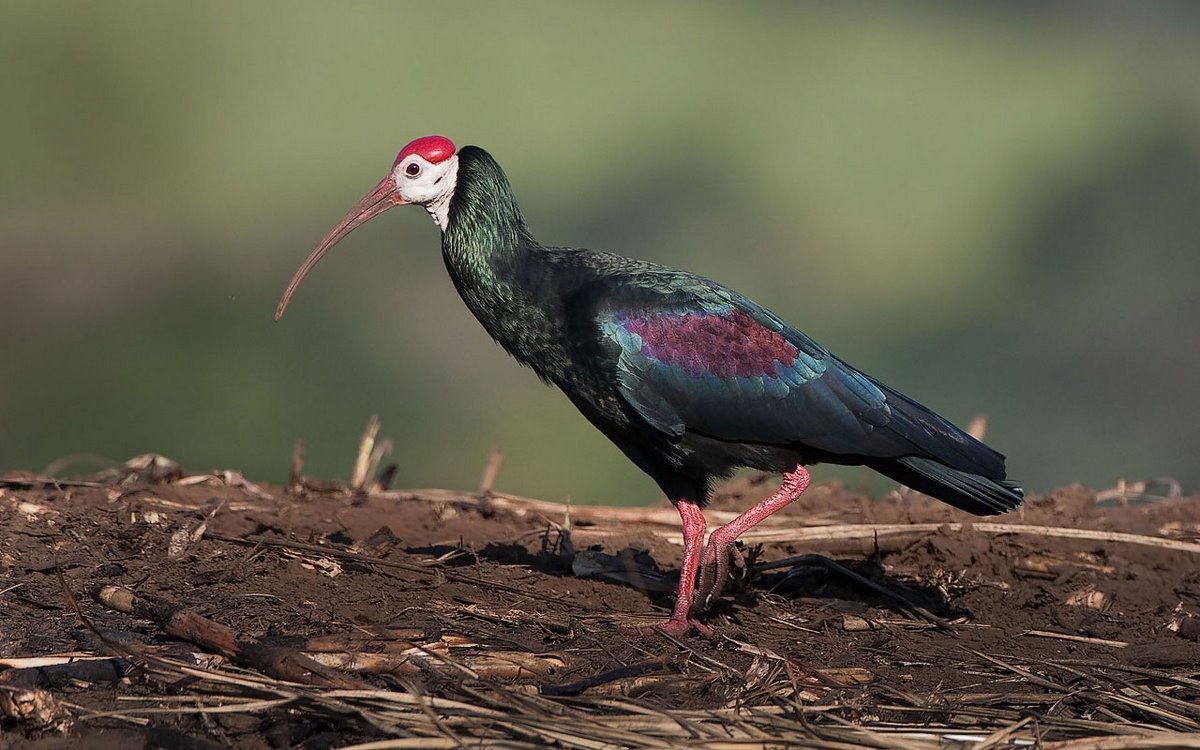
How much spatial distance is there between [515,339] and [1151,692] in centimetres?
274

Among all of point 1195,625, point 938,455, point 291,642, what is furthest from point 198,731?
point 1195,625

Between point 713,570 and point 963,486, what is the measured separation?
1.09 m

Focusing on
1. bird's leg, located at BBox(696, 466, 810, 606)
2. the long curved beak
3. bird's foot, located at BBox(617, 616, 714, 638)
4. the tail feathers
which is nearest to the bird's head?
the long curved beak

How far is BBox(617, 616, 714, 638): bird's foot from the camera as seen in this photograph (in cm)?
487

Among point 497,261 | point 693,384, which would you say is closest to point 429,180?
point 497,261

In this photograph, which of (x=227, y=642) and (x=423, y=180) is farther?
(x=423, y=180)

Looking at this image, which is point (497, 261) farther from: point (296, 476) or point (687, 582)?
point (296, 476)

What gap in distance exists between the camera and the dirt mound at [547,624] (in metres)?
3.69

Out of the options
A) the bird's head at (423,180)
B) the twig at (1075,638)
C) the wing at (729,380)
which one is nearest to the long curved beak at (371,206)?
the bird's head at (423,180)

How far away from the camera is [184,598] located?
15.6ft

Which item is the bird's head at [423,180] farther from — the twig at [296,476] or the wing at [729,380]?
the twig at [296,476]

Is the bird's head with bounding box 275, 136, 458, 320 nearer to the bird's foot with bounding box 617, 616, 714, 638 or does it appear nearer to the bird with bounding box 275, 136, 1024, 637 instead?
the bird with bounding box 275, 136, 1024, 637

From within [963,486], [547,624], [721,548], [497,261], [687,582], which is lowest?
[547,624]

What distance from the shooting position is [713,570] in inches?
211
